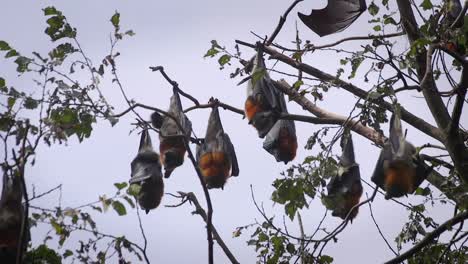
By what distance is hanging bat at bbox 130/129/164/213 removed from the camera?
680cm

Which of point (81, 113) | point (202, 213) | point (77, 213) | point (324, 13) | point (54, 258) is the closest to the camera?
point (77, 213)

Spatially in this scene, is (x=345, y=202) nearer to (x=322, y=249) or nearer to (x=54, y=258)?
(x=322, y=249)

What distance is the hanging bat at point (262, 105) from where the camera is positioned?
7195 mm

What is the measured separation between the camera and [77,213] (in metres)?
5.12

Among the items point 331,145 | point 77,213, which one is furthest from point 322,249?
point 77,213

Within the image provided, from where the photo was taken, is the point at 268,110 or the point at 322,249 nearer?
the point at 322,249

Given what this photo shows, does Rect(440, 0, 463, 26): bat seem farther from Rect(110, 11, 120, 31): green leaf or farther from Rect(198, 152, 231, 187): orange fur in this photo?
Rect(110, 11, 120, 31): green leaf

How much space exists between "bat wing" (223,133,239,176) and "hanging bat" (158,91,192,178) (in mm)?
432

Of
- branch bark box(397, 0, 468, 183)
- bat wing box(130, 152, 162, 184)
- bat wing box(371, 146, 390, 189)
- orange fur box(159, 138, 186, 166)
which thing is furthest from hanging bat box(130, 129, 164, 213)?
branch bark box(397, 0, 468, 183)

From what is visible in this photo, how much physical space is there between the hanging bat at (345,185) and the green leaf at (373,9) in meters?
2.02

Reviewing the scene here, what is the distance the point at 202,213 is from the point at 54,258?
78.7 inches

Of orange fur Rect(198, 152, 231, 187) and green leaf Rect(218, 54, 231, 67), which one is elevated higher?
green leaf Rect(218, 54, 231, 67)

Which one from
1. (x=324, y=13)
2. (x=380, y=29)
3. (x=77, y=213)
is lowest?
(x=77, y=213)

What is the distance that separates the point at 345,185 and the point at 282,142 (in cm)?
133
